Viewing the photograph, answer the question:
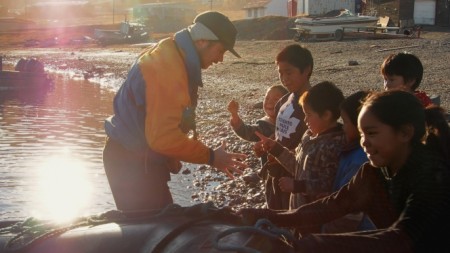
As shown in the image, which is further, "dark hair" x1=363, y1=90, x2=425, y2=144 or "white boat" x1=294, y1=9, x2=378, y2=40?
"white boat" x1=294, y1=9, x2=378, y2=40

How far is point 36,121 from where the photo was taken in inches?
655

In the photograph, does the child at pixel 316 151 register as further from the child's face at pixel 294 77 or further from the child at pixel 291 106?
the child's face at pixel 294 77

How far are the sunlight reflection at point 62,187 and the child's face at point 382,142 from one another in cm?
591

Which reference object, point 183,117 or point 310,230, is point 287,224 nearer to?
point 310,230

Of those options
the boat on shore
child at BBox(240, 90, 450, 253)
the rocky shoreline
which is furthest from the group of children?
the boat on shore

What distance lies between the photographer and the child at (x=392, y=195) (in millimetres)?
2531

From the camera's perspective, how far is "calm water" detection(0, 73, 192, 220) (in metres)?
9.21

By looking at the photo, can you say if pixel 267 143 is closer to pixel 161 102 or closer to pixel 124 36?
pixel 161 102

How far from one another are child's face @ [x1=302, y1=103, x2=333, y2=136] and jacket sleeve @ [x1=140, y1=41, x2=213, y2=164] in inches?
28.4

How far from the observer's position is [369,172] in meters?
2.91

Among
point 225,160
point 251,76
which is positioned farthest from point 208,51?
point 251,76

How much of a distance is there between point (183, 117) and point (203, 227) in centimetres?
93

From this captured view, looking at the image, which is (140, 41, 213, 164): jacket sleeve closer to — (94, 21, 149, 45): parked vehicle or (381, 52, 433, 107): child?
(381, 52, 433, 107): child

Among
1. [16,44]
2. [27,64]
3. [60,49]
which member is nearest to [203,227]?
[27,64]
